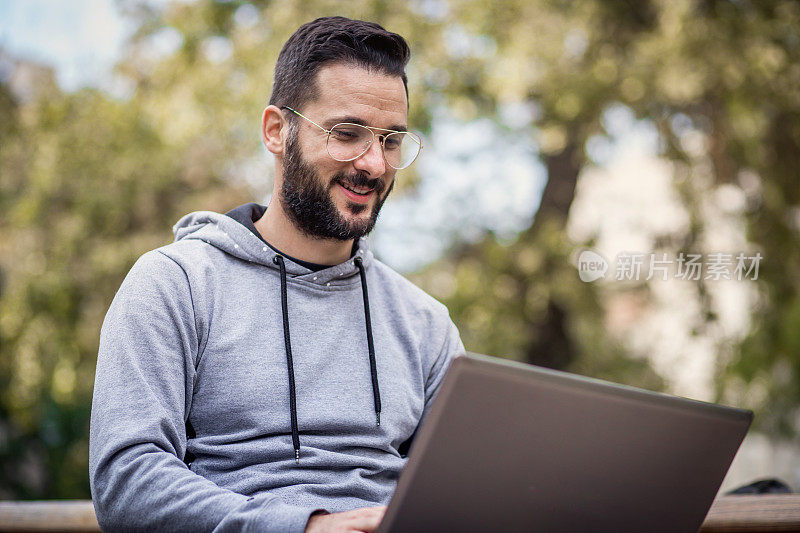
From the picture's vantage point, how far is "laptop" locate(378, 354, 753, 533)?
2.93 feet

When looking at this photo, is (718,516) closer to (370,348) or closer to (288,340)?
(370,348)

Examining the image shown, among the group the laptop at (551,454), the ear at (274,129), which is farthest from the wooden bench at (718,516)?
the ear at (274,129)

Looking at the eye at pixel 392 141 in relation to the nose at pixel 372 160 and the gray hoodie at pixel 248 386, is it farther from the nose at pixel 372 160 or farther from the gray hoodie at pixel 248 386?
the gray hoodie at pixel 248 386

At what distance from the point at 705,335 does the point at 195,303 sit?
4.31 meters

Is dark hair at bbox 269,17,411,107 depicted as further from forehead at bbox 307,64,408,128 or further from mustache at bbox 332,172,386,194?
mustache at bbox 332,172,386,194

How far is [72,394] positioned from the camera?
4.49 m

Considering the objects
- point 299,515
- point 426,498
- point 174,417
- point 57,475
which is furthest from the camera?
point 57,475

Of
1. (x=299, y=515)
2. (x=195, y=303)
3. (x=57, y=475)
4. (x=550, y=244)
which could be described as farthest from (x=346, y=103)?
(x=550, y=244)

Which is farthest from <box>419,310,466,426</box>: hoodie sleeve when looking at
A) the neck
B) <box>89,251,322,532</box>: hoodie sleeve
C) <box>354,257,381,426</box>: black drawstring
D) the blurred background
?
the blurred background

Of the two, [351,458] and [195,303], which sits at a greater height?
[195,303]

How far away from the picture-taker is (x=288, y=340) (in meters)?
1.50

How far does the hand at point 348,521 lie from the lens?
109 centimetres

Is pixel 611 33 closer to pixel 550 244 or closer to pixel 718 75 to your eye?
pixel 718 75

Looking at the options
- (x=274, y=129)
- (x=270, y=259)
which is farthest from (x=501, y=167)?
(x=270, y=259)
